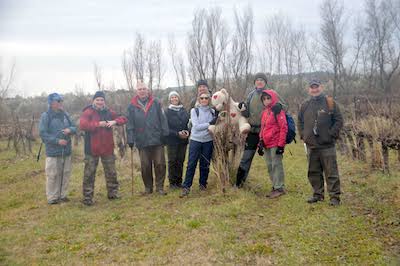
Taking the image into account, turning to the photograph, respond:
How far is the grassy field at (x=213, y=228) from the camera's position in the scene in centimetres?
416

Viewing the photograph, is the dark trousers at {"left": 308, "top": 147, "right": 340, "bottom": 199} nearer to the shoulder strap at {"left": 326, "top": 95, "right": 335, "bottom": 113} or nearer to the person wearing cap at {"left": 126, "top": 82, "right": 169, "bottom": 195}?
the shoulder strap at {"left": 326, "top": 95, "right": 335, "bottom": 113}

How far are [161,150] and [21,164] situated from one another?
7.94 metres

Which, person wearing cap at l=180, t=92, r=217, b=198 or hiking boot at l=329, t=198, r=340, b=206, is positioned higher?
person wearing cap at l=180, t=92, r=217, b=198

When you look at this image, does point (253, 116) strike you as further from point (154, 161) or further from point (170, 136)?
point (154, 161)

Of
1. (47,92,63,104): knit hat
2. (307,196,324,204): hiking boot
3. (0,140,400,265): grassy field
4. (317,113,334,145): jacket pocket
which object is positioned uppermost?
(47,92,63,104): knit hat

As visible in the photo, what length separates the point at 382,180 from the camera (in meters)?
7.36

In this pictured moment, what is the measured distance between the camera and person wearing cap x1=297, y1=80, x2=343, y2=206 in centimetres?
560

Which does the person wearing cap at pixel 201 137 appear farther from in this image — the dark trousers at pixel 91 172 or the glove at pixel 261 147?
the dark trousers at pixel 91 172

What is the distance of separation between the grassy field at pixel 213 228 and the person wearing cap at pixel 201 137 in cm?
51

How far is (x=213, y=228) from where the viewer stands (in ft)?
16.2

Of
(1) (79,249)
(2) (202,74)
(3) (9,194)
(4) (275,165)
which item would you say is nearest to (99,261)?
(1) (79,249)

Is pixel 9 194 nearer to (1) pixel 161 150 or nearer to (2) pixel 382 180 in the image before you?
(1) pixel 161 150

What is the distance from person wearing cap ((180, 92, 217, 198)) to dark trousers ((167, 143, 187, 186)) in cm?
63

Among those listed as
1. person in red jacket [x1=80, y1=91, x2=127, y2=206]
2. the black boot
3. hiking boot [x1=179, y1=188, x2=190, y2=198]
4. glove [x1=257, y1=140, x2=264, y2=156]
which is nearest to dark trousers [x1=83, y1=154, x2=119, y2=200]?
person in red jacket [x1=80, y1=91, x2=127, y2=206]
